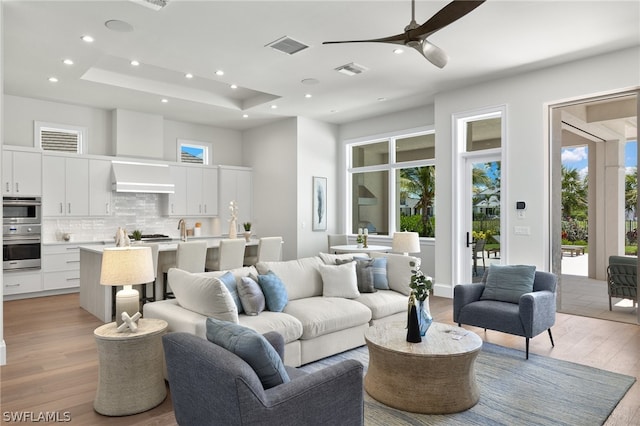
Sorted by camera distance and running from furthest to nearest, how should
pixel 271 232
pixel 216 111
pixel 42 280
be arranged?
pixel 271 232
pixel 216 111
pixel 42 280

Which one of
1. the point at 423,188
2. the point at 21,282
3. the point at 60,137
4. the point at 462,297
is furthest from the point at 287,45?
the point at 21,282

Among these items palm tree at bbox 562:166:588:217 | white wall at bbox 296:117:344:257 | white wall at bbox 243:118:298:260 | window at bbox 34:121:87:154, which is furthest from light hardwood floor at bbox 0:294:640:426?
white wall at bbox 243:118:298:260

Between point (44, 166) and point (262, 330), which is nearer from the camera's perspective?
point (262, 330)

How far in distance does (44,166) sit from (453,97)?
21.7 feet

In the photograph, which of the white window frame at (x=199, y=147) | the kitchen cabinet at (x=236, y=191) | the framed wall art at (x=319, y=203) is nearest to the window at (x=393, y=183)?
the framed wall art at (x=319, y=203)

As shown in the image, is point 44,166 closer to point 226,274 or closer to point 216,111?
point 216,111

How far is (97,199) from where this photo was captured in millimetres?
7246

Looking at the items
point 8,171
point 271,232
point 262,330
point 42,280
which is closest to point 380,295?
point 262,330

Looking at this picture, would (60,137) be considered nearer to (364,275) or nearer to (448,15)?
(364,275)

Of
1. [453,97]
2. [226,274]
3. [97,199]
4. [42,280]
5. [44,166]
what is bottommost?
[42,280]

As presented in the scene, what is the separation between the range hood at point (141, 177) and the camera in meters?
7.33

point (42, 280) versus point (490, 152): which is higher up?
point (490, 152)

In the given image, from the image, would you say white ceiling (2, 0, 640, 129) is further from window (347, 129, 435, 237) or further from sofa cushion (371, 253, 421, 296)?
sofa cushion (371, 253, 421, 296)

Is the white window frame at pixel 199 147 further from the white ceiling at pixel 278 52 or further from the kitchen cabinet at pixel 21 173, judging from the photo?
the kitchen cabinet at pixel 21 173
